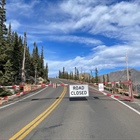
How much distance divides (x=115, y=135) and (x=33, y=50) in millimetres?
93015

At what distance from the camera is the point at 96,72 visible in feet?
315

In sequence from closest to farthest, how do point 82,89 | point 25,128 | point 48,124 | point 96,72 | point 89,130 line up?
point 89,130, point 25,128, point 48,124, point 82,89, point 96,72

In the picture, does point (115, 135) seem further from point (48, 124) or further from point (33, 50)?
point (33, 50)

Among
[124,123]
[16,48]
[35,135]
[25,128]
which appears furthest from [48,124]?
[16,48]

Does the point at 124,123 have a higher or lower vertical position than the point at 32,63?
lower

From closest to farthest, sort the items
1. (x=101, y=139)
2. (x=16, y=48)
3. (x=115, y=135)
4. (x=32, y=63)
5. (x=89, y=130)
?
(x=101, y=139) → (x=115, y=135) → (x=89, y=130) → (x=16, y=48) → (x=32, y=63)

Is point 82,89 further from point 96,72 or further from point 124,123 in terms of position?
point 96,72

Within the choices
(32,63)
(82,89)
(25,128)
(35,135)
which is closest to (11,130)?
(25,128)

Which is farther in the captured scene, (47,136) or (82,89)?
(82,89)

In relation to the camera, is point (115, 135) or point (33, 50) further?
point (33, 50)

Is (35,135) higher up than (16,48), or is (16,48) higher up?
(16,48)

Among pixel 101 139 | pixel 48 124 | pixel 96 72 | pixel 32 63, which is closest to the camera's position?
pixel 101 139

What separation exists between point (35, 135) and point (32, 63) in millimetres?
74417

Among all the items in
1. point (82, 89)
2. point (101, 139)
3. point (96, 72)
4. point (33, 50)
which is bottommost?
point (101, 139)
